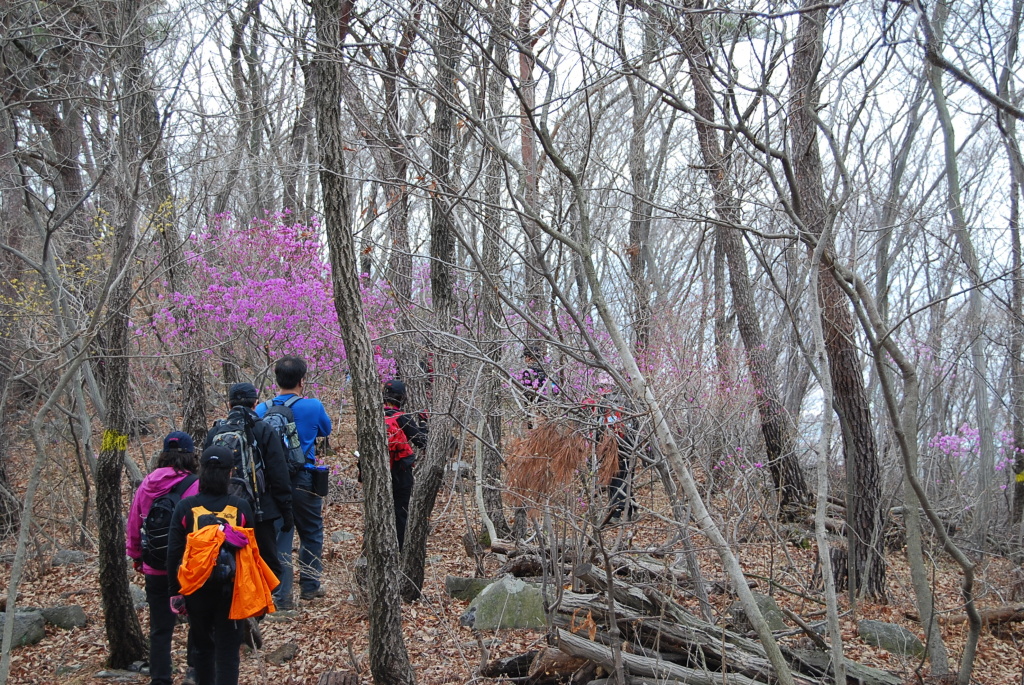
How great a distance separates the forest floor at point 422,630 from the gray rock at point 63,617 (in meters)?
0.07

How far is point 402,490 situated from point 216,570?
8.59 ft

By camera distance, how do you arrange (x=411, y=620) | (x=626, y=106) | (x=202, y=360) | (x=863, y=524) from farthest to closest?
1. (x=626, y=106)
2. (x=202, y=360)
3. (x=863, y=524)
4. (x=411, y=620)

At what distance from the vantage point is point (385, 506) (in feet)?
13.3

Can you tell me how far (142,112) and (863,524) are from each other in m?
7.00

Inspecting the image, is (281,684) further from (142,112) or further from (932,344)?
(932,344)

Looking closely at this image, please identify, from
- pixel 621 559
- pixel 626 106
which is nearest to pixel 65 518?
pixel 621 559

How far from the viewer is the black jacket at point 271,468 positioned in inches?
191

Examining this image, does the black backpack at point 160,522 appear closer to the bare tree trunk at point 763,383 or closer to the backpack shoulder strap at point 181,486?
the backpack shoulder strap at point 181,486

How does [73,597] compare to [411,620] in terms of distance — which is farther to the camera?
[73,597]

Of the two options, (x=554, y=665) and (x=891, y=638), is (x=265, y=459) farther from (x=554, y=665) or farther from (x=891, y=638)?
(x=891, y=638)

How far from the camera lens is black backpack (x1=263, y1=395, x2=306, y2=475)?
202 inches

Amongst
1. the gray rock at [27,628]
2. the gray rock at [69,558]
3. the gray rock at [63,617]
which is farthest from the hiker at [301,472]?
the gray rock at [69,558]

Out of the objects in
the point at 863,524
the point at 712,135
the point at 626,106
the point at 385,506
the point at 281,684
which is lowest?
the point at 281,684

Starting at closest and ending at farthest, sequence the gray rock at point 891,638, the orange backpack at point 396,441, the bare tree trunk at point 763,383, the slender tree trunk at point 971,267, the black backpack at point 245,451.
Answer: the black backpack at point 245,451 < the gray rock at point 891,638 < the orange backpack at point 396,441 < the slender tree trunk at point 971,267 < the bare tree trunk at point 763,383
